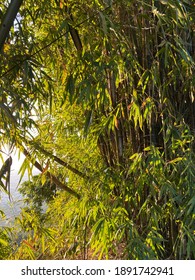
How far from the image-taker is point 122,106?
171 cm

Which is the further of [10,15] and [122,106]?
[122,106]

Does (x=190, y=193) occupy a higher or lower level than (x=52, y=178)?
lower

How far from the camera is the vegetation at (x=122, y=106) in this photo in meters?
1.50

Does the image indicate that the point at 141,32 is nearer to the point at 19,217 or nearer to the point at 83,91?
the point at 83,91

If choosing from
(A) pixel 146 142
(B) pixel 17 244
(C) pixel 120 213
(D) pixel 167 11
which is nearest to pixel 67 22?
(D) pixel 167 11

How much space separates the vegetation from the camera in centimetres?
150

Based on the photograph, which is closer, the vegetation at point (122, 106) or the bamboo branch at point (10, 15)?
the bamboo branch at point (10, 15)

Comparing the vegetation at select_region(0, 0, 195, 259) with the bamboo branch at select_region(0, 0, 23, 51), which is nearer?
the bamboo branch at select_region(0, 0, 23, 51)

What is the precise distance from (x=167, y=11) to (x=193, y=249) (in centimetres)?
91

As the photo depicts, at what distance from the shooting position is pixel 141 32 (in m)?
1.64

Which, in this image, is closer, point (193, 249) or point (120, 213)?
point (193, 249)
